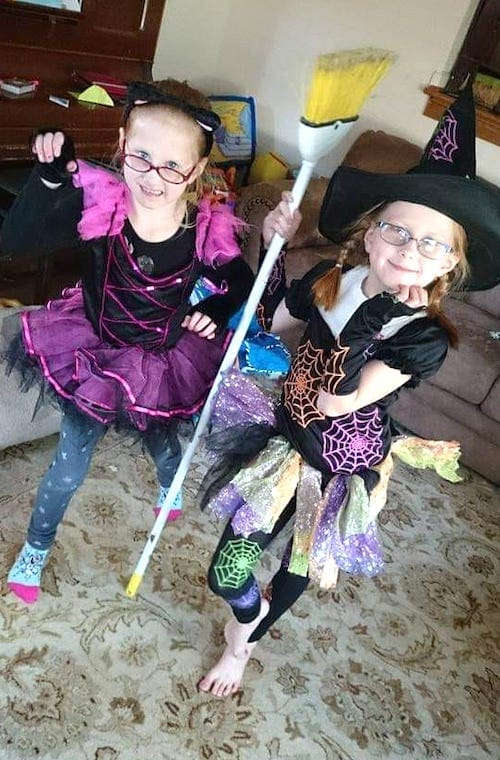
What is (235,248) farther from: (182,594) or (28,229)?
(182,594)

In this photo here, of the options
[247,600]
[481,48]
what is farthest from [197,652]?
[481,48]

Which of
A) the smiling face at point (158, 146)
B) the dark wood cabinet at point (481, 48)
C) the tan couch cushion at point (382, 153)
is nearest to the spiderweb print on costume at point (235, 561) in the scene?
the smiling face at point (158, 146)

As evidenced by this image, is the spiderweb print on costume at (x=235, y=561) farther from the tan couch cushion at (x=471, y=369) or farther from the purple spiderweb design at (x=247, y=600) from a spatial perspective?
the tan couch cushion at (x=471, y=369)

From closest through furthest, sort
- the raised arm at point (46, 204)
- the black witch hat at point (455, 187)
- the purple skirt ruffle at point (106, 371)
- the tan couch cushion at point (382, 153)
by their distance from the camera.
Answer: the black witch hat at point (455, 187)
the raised arm at point (46, 204)
the purple skirt ruffle at point (106, 371)
the tan couch cushion at point (382, 153)

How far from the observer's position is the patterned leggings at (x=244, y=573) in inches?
53.4

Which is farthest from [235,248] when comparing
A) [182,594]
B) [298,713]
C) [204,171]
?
[298,713]

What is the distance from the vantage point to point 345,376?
117cm

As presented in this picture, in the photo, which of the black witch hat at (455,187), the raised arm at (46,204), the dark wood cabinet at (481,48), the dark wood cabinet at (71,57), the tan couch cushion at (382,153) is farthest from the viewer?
the tan couch cushion at (382,153)

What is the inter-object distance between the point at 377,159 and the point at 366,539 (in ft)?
7.96

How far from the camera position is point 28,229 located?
1.37 meters

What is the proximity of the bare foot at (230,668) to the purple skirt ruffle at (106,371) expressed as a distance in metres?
0.50

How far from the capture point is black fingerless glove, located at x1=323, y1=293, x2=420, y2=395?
3.74 feet

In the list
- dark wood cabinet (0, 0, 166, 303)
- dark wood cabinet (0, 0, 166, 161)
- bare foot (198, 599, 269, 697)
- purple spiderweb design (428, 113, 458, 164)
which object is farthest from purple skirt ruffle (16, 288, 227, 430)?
dark wood cabinet (0, 0, 166, 161)

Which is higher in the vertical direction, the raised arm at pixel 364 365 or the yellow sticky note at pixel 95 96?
the raised arm at pixel 364 365
